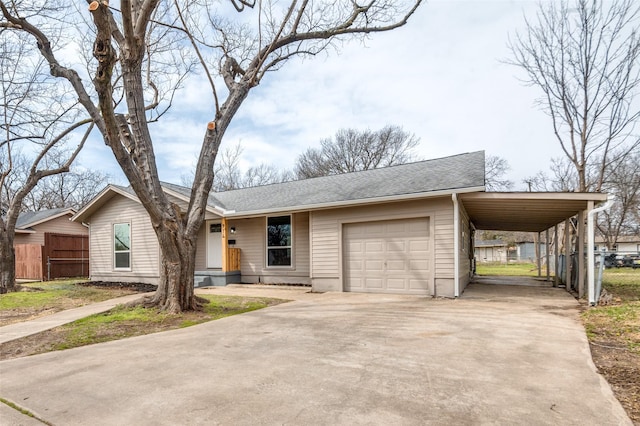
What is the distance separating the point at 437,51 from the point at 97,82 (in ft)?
28.1

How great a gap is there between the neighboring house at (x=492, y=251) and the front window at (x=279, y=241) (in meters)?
29.8

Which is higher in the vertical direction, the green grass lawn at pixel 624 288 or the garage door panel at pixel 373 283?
the garage door panel at pixel 373 283

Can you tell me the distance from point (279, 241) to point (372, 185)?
12.4 feet

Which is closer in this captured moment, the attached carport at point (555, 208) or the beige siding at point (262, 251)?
the attached carport at point (555, 208)

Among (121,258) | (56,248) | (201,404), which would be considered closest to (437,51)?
(201,404)

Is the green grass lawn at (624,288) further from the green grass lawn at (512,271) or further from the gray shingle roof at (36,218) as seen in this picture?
the gray shingle roof at (36,218)

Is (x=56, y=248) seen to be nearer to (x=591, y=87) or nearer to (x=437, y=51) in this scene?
(x=437, y=51)

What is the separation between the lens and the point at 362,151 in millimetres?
29625

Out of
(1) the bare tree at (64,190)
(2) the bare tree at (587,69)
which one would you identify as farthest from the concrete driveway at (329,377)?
(1) the bare tree at (64,190)

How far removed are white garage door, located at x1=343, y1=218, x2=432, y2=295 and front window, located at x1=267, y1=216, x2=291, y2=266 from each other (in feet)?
8.40

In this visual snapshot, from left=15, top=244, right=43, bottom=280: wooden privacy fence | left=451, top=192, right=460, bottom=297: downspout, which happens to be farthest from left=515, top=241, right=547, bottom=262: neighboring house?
left=15, top=244, right=43, bottom=280: wooden privacy fence

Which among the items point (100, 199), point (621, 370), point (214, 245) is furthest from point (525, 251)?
point (621, 370)

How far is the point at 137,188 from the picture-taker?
6.25 m

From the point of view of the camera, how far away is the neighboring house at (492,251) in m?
35.8
